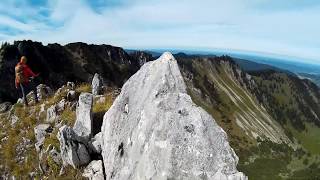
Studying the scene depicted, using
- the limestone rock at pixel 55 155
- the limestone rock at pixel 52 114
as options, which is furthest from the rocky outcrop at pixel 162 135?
the limestone rock at pixel 52 114

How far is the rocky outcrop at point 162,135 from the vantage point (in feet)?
78.5

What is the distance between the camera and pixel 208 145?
24406 mm

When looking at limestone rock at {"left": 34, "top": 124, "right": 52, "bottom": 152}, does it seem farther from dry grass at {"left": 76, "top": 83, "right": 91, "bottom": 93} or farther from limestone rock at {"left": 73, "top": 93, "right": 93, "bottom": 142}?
dry grass at {"left": 76, "top": 83, "right": 91, "bottom": 93}

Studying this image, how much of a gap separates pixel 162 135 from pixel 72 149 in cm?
801

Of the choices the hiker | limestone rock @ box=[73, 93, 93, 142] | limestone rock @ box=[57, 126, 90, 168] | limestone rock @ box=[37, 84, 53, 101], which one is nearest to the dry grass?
the hiker

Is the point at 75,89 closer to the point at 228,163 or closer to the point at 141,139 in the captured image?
the point at 141,139

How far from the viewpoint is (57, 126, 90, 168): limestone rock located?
30.3m

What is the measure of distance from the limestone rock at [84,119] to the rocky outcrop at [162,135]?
248 cm

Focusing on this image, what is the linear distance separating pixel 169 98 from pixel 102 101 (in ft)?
42.7

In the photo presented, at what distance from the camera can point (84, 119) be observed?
3309 centimetres

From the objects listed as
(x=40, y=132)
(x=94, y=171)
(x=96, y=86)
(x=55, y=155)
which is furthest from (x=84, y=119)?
(x=96, y=86)

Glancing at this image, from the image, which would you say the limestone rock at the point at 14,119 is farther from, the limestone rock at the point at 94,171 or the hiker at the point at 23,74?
the limestone rock at the point at 94,171

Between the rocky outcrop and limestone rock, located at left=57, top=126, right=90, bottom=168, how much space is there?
1.91 m

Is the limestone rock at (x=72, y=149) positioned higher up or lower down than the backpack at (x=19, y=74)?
lower down
